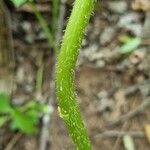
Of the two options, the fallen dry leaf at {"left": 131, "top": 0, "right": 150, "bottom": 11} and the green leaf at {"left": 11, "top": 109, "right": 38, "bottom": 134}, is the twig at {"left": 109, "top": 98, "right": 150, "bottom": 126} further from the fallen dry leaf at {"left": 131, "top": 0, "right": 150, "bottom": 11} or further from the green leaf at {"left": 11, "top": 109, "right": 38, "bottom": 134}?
the fallen dry leaf at {"left": 131, "top": 0, "right": 150, "bottom": 11}

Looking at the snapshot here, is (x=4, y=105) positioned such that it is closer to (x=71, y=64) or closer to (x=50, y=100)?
(x=50, y=100)

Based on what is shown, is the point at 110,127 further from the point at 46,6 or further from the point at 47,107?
the point at 46,6

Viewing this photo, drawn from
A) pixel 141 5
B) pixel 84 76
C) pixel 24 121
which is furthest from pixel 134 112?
pixel 141 5

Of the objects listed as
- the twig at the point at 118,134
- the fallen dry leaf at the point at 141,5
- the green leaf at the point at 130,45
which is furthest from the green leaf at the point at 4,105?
the fallen dry leaf at the point at 141,5

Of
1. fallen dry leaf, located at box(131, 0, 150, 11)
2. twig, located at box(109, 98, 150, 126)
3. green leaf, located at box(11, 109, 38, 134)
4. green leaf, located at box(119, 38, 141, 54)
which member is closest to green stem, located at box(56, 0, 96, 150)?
green leaf, located at box(11, 109, 38, 134)

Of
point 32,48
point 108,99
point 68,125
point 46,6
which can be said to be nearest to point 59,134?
point 108,99

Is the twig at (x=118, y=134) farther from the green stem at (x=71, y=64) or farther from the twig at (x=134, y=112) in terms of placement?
the green stem at (x=71, y=64)
